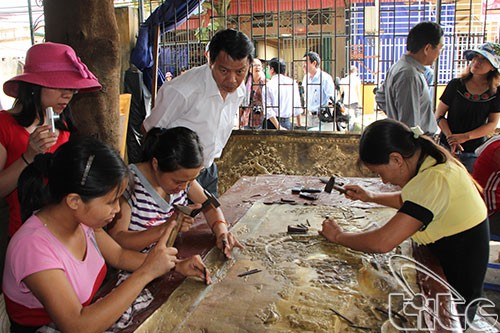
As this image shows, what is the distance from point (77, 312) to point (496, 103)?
12.3 feet

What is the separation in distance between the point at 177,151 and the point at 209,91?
3.05 feet

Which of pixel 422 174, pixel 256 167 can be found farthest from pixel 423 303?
pixel 256 167

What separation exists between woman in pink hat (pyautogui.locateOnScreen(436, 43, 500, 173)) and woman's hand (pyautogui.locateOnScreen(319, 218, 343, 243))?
2.42 m

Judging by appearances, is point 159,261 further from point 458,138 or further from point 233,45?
point 458,138

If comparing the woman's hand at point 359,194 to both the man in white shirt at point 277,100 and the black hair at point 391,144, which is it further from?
the man in white shirt at point 277,100

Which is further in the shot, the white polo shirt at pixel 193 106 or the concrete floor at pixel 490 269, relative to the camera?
the white polo shirt at pixel 193 106

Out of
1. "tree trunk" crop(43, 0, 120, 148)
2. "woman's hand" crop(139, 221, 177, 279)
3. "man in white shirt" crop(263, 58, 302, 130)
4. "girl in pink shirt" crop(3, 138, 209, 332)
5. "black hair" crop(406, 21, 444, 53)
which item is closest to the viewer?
"girl in pink shirt" crop(3, 138, 209, 332)

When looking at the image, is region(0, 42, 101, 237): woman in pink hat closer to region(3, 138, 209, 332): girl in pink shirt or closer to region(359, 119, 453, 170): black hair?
region(3, 138, 209, 332): girl in pink shirt

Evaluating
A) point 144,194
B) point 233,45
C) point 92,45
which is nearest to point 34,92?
point 92,45

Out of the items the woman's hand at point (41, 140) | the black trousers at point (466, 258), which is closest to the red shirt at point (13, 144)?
the woman's hand at point (41, 140)

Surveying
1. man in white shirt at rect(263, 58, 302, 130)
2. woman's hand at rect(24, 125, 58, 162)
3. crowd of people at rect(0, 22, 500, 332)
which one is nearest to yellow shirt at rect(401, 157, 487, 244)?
crowd of people at rect(0, 22, 500, 332)

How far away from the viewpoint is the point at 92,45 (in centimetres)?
242

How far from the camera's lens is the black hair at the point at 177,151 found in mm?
1954

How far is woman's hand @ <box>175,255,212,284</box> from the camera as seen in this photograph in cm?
166
